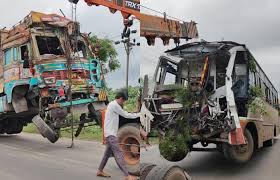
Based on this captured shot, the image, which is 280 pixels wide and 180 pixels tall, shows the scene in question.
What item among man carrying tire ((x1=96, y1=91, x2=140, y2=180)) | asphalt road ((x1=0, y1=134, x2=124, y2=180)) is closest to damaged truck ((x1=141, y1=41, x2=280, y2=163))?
man carrying tire ((x1=96, y1=91, x2=140, y2=180))

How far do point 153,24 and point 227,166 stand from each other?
27.9 inches

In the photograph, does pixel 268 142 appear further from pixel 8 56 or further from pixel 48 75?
pixel 8 56

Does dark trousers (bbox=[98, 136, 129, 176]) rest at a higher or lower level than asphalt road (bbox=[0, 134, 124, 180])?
higher

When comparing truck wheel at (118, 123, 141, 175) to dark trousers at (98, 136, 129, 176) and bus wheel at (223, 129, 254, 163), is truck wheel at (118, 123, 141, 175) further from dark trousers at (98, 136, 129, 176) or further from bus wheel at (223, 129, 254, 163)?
bus wheel at (223, 129, 254, 163)

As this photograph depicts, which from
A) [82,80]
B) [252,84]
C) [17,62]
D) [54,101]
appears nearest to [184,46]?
[252,84]

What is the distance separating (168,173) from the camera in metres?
2.18

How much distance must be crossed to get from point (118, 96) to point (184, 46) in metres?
0.76

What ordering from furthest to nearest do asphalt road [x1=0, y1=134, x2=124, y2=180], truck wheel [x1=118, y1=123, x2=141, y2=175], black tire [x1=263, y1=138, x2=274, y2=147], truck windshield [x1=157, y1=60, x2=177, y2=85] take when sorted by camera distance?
asphalt road [x1=0, y1=134, x2=124, y2=180]
truck wheel [x1=118, y1=123, x2=141, y2=175]
black tire [x1=263, y1=138, x2=274, y2=147]
truck windshield [x1=157, y1=60, x2=177, y2=85]

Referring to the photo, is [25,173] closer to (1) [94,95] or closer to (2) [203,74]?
(1) [94,95]

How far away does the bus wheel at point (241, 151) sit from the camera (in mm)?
1853

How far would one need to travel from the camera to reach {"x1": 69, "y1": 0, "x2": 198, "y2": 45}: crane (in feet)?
6.37

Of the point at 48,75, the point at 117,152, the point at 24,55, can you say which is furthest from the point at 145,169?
the point at 24,55

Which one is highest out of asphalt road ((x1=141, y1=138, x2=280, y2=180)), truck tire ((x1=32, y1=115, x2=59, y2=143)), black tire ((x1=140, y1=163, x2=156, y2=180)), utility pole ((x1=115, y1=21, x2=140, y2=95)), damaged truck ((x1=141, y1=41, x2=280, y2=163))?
utility pole ((x1=115, y1=21, x2=140, y2=95))

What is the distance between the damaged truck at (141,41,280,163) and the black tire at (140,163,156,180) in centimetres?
31
